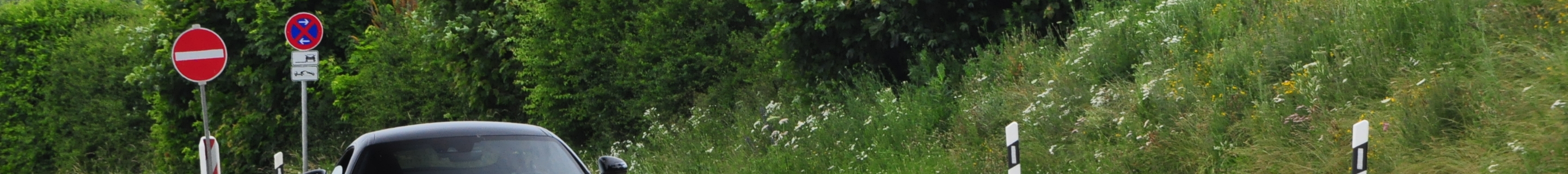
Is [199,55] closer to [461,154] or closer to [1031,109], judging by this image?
[461,154]

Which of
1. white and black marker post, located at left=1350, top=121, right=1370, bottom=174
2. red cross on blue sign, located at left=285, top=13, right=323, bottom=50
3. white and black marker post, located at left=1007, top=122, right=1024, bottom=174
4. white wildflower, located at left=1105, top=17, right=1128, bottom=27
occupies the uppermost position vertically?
white and black marker post, located at left=1350, top=121, right=1370, bottom=174

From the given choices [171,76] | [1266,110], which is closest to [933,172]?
[1266,110]

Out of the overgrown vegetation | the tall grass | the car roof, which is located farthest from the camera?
the car roof

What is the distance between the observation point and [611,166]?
9.15 meters

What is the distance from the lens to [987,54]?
12.5m

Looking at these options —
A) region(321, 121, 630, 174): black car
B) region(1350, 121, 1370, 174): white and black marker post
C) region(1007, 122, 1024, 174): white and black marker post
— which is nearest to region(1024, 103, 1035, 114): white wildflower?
region(1007, 122, 1024, 174): white and black marker post

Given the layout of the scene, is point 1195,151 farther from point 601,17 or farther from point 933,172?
point 601,17

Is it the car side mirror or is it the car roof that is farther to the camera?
the car side mirror

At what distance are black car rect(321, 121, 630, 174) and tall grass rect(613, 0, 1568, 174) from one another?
2.17 m

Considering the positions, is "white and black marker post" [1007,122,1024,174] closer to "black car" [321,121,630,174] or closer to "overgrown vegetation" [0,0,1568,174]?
"overgrown vegetation" [0,0,1568,174]

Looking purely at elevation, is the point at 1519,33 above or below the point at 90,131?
above

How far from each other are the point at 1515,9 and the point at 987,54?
Result: 4.98m

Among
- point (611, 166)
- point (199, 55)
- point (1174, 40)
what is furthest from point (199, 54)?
point (1174, 40)

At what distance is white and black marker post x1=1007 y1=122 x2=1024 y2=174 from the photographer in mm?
7734
